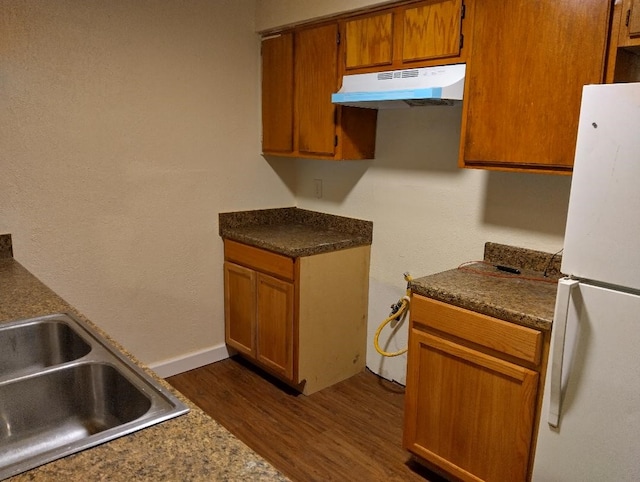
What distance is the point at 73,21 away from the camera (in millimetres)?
2502

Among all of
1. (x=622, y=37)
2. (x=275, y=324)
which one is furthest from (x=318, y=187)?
(x=622, y=37)

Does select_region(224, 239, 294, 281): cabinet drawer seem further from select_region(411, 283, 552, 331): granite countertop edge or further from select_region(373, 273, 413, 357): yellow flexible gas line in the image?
select_region(411, 283, 552, 331): granite countertop edge

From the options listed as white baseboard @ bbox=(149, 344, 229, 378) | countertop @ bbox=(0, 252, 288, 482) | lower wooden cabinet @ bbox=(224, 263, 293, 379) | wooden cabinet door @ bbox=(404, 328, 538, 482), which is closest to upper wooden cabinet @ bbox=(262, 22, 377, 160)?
lower wooden cabinet @ bbox=(224, 263, 293, 379)

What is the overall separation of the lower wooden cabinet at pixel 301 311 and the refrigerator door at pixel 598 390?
4.66 feet

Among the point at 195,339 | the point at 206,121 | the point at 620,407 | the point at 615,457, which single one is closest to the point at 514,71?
the point at 620,407

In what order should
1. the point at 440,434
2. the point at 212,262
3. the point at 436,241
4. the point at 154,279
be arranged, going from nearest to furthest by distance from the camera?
the point at 440,434 → the point at 436,241 → the point at 154,279 → the point at 212,262

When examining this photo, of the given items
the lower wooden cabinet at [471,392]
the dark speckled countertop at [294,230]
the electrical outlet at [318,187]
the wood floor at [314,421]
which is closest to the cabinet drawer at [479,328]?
the lower wooden cabinet at [471,392]

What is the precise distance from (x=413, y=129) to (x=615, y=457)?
1804 mm

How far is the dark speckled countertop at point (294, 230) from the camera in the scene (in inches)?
112

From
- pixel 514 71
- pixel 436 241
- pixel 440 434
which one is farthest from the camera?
pixel 436 241

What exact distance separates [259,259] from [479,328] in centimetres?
145

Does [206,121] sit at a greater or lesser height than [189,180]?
greater

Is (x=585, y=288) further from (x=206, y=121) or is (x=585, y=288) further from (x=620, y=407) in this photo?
(x=206, y=121)

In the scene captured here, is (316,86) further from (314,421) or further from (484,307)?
(314,421)
